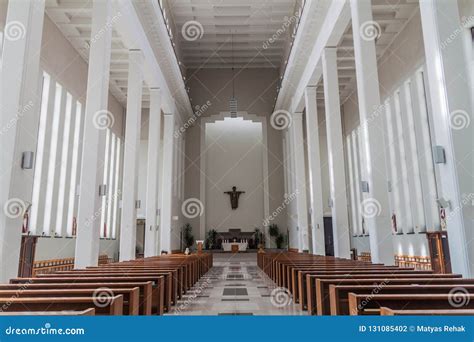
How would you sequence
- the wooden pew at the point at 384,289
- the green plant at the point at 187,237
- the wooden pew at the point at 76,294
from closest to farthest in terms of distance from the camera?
the wooden pew at the point at 76,294, the wooden pew at the point at 384,289, the green plant at the point at 187,237

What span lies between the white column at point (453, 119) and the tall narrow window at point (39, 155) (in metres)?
9.88

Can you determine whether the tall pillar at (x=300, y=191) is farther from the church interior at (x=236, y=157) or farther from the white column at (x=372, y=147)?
the white column at (x=372, y=147)

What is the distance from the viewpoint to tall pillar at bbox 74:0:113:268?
21.1ft

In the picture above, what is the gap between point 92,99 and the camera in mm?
6930

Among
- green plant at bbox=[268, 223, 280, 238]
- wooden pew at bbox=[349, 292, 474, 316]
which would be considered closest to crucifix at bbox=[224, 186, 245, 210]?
green plant at bbox=[268, 223, 280, 238]

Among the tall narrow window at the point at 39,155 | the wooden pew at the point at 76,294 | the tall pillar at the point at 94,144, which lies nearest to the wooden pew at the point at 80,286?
the wooden pew at the point at 76,294

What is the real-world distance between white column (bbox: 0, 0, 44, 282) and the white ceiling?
10.1 metres

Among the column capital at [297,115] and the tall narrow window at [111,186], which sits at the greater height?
the column capital at [297,115]

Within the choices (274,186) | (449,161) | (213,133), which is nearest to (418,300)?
(449,161)

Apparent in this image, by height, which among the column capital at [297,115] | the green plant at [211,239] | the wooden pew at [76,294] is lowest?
the wooden pew at [76,294]

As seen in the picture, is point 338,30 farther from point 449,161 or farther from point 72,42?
point 72,42

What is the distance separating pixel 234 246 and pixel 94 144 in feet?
39.3

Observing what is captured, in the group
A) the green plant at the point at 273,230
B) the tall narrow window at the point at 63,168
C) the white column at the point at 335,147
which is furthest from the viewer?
the green plant at the point at 273,230

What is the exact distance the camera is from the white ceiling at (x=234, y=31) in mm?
14602
